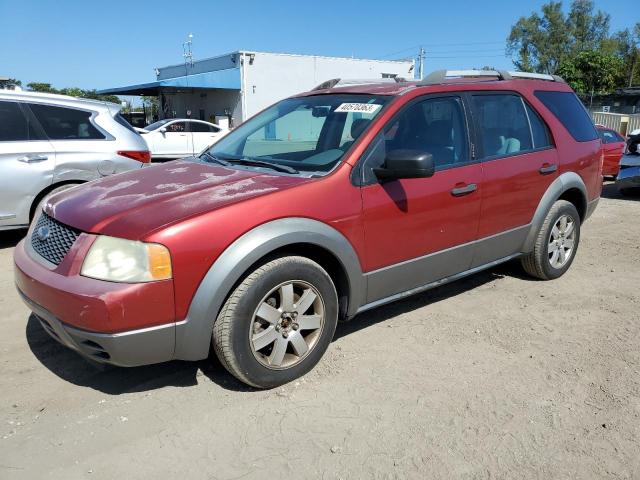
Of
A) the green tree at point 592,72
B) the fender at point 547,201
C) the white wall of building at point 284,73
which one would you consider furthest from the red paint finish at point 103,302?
the green tree at point 592,72

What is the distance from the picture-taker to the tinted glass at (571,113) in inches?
192

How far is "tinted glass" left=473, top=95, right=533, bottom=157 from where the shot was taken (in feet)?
13.7

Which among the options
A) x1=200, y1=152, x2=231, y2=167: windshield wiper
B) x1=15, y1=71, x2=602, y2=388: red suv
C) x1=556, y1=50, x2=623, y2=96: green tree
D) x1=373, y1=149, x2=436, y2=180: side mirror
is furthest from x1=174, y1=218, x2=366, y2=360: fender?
x1=556, y1=50, x2=623, y2=96: green tree

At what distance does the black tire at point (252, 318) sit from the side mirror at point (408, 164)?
76cm

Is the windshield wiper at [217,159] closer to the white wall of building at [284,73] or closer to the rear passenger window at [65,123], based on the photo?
the rear passenger window at [65,123]

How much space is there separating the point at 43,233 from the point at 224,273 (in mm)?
1182

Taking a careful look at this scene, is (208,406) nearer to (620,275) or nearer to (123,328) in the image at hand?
(123,328)

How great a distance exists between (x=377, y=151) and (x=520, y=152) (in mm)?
1589

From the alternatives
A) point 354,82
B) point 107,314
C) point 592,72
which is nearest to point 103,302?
point 107,314

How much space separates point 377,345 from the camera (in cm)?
375

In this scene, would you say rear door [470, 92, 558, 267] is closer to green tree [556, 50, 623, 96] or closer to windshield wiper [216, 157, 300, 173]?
windshield wiper [216, 157, 300, 173]

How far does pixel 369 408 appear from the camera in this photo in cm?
297

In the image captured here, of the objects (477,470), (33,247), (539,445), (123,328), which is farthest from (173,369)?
(539,445)

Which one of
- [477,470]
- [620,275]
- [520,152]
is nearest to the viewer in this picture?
[477,470]
